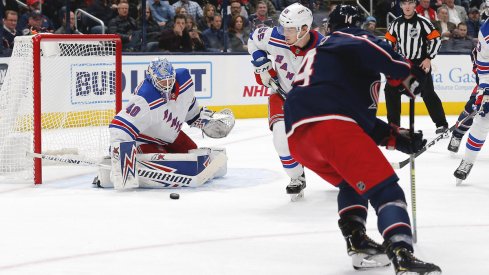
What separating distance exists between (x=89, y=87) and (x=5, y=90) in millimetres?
1471

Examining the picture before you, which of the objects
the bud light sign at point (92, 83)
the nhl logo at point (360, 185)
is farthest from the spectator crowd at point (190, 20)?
the nhl logo at point (360, 185)

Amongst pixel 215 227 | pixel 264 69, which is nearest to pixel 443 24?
pixel 264 69

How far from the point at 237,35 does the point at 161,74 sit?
16.4ft

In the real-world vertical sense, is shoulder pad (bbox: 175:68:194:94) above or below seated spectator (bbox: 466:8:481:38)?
below

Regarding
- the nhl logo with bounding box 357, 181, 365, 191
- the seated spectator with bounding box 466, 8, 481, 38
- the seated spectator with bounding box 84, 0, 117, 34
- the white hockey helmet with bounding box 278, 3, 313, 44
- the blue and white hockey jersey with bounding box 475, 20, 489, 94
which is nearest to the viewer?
the nhl logo with bounding box 357, 181, 365, 191

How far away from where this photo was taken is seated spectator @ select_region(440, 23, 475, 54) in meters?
10.9

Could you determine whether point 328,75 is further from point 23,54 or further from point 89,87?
point 89,87

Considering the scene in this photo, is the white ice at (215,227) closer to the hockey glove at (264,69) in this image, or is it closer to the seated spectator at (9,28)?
the hockey glove at (264,69)

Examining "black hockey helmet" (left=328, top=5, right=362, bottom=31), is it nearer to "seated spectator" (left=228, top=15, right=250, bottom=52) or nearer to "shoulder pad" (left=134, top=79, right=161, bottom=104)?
"shoulder pad" (left=134, top=79, right=161, bottom=104)

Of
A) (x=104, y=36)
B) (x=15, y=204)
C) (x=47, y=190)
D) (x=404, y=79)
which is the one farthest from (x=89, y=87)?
(x=404, y=79)

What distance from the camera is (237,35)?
10.4 m

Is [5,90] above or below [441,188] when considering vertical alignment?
above

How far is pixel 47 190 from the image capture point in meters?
5.61

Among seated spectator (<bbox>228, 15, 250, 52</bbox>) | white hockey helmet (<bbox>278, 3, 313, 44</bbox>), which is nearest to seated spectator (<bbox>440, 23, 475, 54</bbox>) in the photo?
seated spectator (<bbox>228, 15, 250, 52</bbox>)
